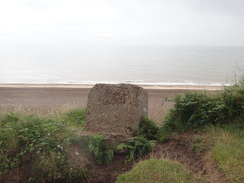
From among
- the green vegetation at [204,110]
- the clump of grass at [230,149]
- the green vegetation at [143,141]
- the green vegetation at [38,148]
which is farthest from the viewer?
the green vegetation at [204,110]

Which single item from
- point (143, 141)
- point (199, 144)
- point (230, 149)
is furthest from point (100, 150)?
point (230, 149)

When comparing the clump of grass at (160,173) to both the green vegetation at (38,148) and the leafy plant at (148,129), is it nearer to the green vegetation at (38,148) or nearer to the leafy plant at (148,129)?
the green vegetation at (38,148)

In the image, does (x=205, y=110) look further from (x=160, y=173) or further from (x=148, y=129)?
(x=160, y=173)

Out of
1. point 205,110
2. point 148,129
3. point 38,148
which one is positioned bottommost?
point 38,148

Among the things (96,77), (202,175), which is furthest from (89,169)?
(96,77)

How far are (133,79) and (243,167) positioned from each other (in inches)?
770

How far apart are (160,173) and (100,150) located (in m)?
1.41

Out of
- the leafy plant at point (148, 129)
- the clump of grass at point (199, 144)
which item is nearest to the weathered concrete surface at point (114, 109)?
the leafy plant at point (148, 129)

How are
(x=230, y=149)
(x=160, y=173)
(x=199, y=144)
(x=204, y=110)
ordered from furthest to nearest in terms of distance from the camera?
(x=204, y=110)
(x=199, y=144)
(x=230, y=149)
(x=160, y=173)

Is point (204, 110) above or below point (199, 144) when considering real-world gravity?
above

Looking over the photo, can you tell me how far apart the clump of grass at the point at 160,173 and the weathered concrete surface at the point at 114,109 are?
1314 mm

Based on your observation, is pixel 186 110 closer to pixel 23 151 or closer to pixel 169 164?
pixel 169 164

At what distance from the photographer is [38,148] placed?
4.76 meters

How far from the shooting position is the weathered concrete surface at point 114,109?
556 centimetres
